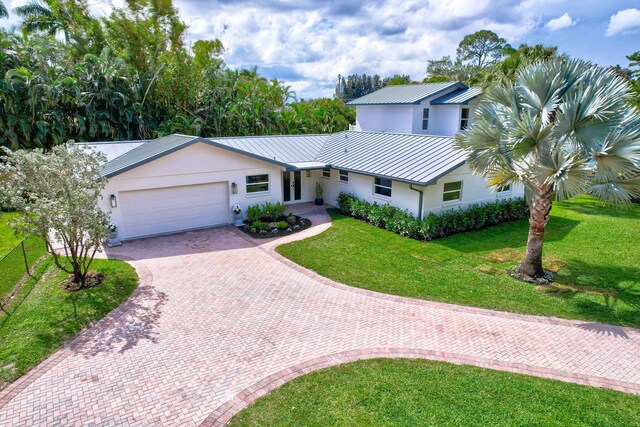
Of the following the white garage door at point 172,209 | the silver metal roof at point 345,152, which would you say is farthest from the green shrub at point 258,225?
the silver metal roof at point 345,152

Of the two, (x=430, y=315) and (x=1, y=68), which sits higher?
(x=1, y=68)

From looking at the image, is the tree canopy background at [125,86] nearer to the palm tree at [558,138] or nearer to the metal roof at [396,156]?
the metal roof at [396,156]

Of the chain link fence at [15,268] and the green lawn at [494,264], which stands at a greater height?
the chain link fence at [15,268]

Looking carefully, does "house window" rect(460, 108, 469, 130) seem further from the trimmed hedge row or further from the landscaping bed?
the landscaping bed

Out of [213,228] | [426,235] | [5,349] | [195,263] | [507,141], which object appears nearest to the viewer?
[5,349]

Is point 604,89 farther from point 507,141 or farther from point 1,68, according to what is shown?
point 1,68

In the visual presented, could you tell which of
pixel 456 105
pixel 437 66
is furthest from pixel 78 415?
pixel 437 66
